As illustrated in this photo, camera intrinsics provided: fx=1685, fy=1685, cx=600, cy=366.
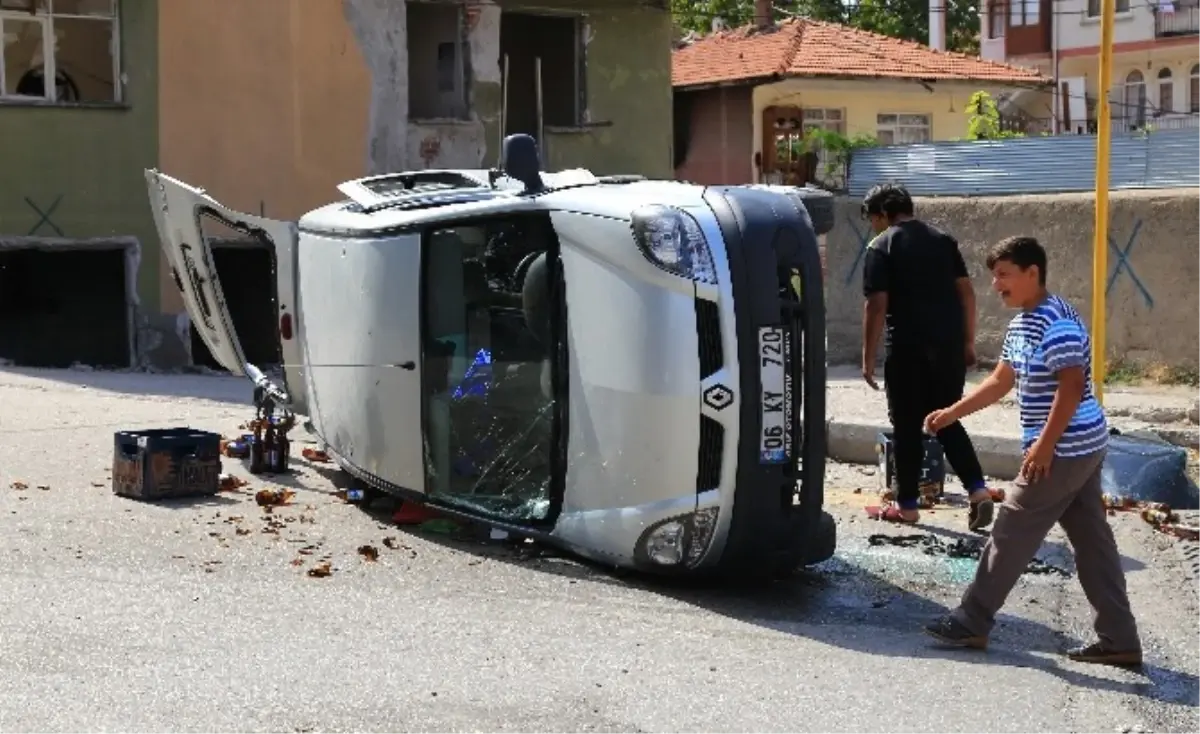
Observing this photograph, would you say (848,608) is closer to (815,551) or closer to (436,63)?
(815,551)

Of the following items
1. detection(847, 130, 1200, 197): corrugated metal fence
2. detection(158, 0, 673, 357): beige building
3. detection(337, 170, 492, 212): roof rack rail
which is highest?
detection(158, 0, 673, 357): beige building

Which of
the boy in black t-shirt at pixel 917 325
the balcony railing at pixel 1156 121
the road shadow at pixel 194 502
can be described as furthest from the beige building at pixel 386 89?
the balcony railing at pixel 1156 121

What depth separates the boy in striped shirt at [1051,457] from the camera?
243 inches

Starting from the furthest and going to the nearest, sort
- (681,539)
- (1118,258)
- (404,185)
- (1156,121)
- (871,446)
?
(1156,121), (1118,258), (871,446), (404,185), (681,539)

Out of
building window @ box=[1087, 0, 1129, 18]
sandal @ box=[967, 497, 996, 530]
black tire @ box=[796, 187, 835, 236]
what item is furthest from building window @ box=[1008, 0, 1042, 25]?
black tire @ box=[796, 187, 835, 236]

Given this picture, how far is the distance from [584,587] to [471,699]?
1805 millimetres

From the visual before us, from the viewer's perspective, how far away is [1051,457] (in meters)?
6.18

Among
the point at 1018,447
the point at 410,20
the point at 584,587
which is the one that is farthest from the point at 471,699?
the point at 410,20

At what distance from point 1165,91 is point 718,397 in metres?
Result: 47.2

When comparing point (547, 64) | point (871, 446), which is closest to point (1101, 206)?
point (871, 446)

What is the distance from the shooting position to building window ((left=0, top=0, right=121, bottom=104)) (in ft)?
61.4

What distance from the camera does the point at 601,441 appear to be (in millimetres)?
7352

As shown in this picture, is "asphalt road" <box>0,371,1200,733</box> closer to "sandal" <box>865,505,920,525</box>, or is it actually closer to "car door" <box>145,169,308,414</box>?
"sandal" <box>865,505,920,525</box>

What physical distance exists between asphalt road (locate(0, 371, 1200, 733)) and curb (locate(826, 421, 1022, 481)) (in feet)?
7.31
